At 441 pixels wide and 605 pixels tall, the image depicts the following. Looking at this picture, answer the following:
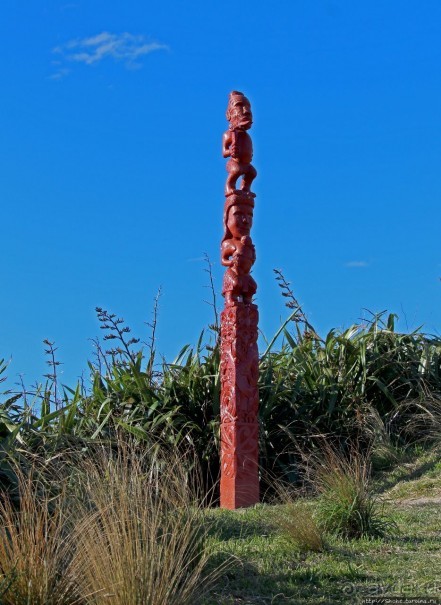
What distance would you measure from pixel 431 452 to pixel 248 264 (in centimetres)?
321

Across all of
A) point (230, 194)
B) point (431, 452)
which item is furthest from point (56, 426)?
point (431, 452)

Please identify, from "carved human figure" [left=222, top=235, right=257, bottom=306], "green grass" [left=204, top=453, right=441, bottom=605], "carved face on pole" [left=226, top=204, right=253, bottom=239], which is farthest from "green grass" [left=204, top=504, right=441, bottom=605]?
"carved face on pole" [left=226, top=204, right=253, bottom=239]

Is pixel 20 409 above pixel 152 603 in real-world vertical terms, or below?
above

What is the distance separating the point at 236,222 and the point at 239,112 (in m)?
1.20

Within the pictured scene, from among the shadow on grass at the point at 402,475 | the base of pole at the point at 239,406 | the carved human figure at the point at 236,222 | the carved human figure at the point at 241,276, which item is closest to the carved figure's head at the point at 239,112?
the carved human figure at the point at 236,222

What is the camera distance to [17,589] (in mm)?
5027

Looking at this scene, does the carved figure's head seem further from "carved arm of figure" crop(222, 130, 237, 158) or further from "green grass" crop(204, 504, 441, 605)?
"green grass" crop(204, 504, 441, 605)

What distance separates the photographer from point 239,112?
1020 centimetres

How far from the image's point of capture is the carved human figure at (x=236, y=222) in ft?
32.7

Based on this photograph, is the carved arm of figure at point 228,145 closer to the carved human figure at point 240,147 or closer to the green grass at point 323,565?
the carved human figure at point 240,147

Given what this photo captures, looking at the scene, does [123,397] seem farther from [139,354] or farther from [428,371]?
[428,371]

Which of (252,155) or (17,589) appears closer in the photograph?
(17,589)

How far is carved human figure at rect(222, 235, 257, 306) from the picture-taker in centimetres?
986

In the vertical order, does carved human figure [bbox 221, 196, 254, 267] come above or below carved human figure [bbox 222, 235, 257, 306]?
above
